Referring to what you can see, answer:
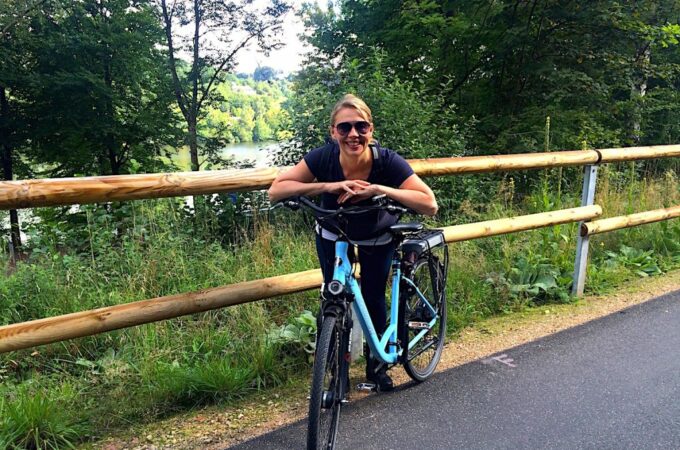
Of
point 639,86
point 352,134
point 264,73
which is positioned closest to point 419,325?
point 352,134

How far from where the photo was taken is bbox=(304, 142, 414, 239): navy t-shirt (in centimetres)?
265

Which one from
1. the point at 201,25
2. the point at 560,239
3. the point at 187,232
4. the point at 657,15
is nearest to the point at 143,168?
the point at 201,25

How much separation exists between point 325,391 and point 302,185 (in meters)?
1.00

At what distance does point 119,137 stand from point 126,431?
10.9 metres

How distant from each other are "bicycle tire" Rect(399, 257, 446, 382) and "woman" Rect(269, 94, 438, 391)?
13.8 inches

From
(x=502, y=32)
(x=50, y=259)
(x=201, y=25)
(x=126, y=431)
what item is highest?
(x=201, y=25)

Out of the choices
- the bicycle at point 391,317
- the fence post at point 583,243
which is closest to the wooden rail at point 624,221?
the fence post at point 583,243

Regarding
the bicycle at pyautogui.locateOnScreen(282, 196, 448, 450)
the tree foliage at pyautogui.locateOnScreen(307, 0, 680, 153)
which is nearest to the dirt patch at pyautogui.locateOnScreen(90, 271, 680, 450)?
the bicycle at pyautogui.locateOnScreen(282, 196, 448, 450)

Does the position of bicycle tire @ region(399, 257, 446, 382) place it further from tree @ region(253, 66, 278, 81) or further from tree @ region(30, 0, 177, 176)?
tree @ region(253, 66, 278, 81)

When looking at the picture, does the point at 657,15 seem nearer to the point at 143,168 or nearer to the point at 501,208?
the point at 501,208

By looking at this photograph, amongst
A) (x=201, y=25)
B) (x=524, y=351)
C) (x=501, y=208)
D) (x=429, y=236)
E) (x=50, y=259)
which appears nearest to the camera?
(x=429, y=236)

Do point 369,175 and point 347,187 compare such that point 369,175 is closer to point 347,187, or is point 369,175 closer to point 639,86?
point 347,187

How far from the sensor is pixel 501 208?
5.62 meters

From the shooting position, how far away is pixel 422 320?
130 inches
